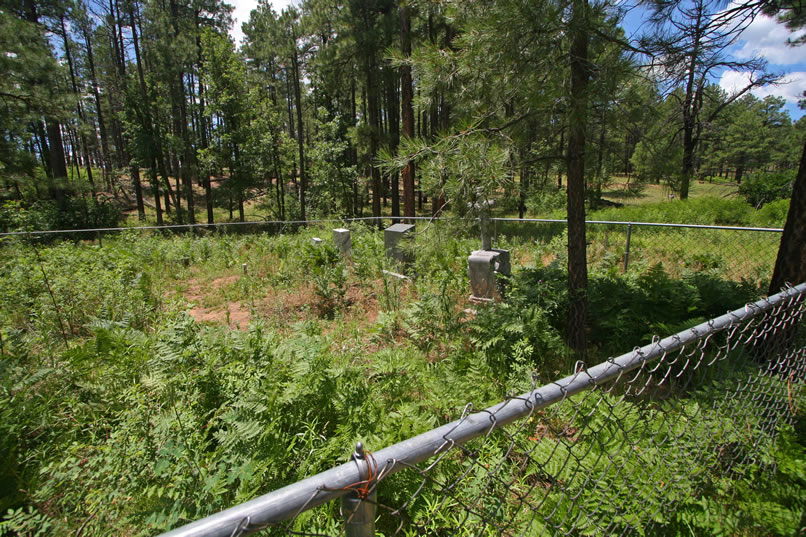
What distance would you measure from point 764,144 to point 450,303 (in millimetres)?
46869

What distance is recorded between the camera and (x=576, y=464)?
2.13m

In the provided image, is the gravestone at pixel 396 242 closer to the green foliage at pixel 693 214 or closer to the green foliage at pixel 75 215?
→ the green foliage at pixel 693 214

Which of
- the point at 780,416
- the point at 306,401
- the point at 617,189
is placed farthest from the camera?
the point at 617,189

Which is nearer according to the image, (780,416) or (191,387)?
(780,416)

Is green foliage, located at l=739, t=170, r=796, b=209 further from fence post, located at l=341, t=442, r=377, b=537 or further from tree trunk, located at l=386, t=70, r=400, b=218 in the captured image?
fence post, located at l=341, t=442, r=377, b=537

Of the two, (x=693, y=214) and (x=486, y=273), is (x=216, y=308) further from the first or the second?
(x=693, y=214)

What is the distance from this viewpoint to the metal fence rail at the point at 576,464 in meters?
0.96

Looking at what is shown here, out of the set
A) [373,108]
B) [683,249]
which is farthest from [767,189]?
[373,108]

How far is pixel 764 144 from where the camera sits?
35312 millimetres

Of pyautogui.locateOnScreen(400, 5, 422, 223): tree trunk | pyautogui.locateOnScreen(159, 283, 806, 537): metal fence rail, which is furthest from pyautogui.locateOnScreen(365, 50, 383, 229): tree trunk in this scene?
pyautogui.locateOnScreen(159, 283, 806, 537): metal fence rail

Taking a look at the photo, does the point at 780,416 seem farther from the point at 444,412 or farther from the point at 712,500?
the point at 444,412

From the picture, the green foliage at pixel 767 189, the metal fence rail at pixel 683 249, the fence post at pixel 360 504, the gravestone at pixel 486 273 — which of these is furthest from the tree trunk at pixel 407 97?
the green foliage at pixel 767 189

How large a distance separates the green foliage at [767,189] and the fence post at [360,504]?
811 inches

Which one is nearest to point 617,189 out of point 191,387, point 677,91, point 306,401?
point 677,91
